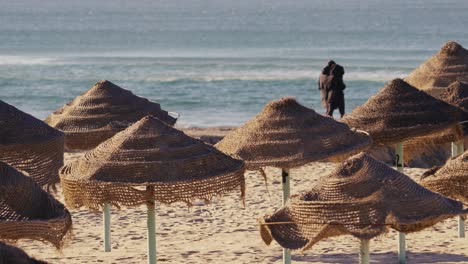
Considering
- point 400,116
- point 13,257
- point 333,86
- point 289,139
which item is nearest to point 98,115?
point 289,139

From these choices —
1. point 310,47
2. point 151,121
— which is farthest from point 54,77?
point 151,121

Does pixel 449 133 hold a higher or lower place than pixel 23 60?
lower

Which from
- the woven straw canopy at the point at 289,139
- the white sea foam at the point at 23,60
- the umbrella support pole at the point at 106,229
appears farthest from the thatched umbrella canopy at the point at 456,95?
the white sea foam at the point at 23,60

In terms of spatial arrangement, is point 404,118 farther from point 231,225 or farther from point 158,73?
point 158,73

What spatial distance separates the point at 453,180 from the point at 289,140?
2.22 m

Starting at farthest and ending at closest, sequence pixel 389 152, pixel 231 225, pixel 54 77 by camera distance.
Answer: pixel 54 77 < pixel 389 152 < pixel 231 225

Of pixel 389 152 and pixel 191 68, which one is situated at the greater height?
pixel 191 68

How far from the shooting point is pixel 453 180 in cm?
1085

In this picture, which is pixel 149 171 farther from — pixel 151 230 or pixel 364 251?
pixel 364 251

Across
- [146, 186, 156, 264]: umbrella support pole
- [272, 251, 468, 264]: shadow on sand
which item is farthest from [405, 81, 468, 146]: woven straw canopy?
[146, 186, 156, 264]: umbrella support pole

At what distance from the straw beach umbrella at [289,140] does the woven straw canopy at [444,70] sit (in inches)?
157

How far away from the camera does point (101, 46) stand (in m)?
62.8

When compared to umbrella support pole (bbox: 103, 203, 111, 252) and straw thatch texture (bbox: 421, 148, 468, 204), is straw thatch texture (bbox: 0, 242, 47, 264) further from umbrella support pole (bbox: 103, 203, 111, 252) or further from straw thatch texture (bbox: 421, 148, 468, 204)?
umbrella support pole (bbox: 103, 203, 111, 252)

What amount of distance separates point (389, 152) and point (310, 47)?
37988 mm
